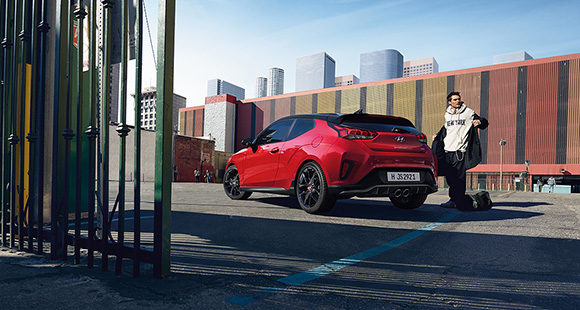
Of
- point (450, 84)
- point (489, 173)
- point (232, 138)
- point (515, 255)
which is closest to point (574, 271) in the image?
point (515, 255)

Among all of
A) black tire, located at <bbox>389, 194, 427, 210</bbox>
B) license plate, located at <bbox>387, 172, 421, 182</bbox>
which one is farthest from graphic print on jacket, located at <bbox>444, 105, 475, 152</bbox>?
license plate, located at <bbox>387, 172, 421, 182</bbox>

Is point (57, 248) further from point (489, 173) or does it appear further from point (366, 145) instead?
point (489, 173)

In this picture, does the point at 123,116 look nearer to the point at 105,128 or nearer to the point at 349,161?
the point at 105,128

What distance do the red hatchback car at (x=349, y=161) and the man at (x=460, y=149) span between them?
2.33ft

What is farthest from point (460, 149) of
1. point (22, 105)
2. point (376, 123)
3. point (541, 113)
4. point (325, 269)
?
point (541, 113)

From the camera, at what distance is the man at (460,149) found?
626cm

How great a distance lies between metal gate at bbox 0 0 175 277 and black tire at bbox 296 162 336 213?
96.8 inches

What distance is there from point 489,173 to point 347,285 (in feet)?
162

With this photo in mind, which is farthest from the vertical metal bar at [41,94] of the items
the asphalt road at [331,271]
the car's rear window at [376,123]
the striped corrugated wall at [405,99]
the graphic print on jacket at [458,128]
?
the striped corrugated wall at [405,99]

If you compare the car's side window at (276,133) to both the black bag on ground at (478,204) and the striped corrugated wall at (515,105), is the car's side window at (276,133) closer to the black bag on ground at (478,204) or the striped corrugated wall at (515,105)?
the black bag on ground at (478,204)

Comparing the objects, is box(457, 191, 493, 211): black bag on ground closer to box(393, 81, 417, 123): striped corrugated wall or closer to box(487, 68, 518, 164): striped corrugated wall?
box(487, 68, 518, 164): striped corrugated wall

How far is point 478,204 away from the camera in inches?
248

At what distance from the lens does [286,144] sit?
5.96m

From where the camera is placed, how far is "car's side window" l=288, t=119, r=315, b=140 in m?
5.73
